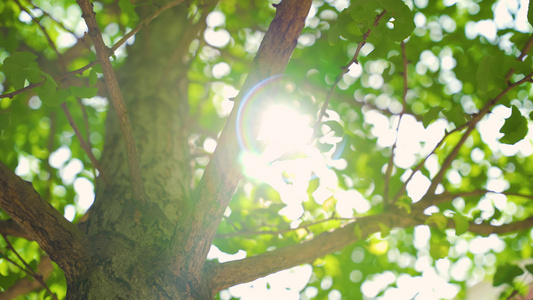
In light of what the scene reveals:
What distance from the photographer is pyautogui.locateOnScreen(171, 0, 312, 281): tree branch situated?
3.68ft

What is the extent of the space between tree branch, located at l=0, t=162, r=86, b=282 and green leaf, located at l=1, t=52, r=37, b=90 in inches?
11.1

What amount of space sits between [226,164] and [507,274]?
1.10 meters

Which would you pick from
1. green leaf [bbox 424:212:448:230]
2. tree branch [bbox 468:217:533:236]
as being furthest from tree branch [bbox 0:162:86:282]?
tree branch [bbox 468:217:533:236]

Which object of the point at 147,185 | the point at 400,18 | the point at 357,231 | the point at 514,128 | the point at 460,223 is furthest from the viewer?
the point at 147,185

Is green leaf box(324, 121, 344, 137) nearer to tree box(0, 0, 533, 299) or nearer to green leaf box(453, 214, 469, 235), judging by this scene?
tree box(0, 0, 533, 299)

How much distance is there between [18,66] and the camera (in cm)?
109

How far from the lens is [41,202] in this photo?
43.7 inches

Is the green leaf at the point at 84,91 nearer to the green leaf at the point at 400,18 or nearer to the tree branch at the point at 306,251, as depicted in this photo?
the tree branch at the point at 306,251

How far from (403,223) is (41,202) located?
1.46 m

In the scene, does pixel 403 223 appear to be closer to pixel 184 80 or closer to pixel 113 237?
pixel 113 237

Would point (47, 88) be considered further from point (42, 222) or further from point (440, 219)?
point (440, 219)

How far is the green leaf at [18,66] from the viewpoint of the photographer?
3.52ft

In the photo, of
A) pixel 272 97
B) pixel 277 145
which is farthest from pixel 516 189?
pixel 272 97

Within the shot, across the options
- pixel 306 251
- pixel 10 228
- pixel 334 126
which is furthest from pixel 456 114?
pixel 10 228
